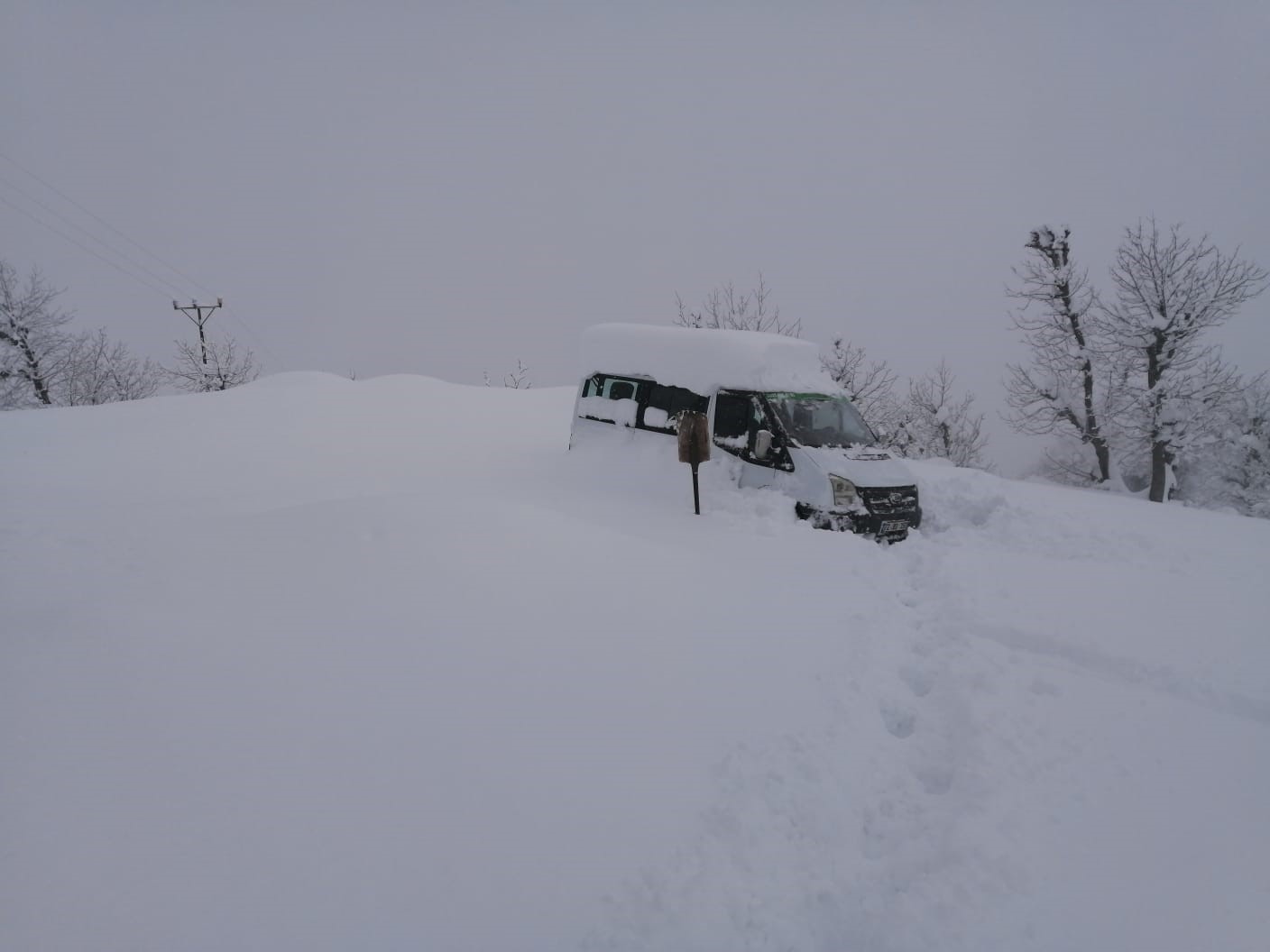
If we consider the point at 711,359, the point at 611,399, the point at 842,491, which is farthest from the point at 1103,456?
the point at 611,399

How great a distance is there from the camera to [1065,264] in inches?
776

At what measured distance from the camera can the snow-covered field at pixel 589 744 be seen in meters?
2.10

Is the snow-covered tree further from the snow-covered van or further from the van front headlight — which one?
the van front headlight

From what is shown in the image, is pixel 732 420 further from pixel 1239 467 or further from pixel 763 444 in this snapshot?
pixel 1239 467

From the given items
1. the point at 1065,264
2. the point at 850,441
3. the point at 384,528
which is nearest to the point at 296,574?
the point at 384,528

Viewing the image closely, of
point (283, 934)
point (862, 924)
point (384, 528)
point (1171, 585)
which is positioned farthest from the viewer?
point (1171, 585)

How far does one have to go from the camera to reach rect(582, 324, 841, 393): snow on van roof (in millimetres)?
7621

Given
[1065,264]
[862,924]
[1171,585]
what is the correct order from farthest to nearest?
[1065,264] → [1171,585] → [862,924]

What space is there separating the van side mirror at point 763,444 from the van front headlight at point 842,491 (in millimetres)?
870

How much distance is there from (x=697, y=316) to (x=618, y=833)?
31526 millimetres

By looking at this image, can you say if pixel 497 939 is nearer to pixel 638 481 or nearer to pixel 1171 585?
pixel 638 481

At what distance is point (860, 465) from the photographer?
6770 millimetres

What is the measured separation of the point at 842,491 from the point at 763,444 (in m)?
1.10

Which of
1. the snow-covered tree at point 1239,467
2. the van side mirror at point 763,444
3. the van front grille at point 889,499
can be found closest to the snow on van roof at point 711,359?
the van side mirror at point 763,444
